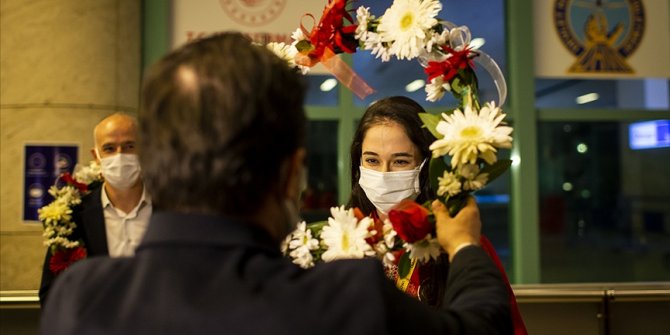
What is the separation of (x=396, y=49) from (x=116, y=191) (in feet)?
7.18

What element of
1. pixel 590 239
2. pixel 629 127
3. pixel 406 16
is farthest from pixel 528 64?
pixel 406 16

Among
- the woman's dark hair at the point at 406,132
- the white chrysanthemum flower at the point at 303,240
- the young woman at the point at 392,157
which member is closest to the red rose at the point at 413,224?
the white chrysanthemum flower at the point at 303,240

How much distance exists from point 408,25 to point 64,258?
215cm

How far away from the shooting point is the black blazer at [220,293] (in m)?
0.97

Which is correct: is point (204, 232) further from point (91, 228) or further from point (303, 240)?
point (91, 228)

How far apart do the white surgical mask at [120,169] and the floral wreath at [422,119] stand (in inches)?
64.2

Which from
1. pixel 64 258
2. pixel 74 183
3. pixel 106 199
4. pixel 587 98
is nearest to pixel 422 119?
pixel 64 258

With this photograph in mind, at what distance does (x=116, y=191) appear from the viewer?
Answer: 3529mm

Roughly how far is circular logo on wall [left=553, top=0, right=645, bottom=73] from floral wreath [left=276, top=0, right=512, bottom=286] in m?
3.68

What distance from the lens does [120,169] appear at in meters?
3.46

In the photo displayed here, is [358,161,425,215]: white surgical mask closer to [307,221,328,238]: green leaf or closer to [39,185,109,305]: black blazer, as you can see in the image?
[307,221,328,238]: green leaf

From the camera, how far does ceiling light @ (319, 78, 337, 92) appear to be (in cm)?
514

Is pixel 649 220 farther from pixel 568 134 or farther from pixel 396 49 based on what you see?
pixel 396 49

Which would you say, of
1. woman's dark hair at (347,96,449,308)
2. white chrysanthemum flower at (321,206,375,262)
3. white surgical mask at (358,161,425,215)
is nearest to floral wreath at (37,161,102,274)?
woman's dark hair at (347,96,449,308)
